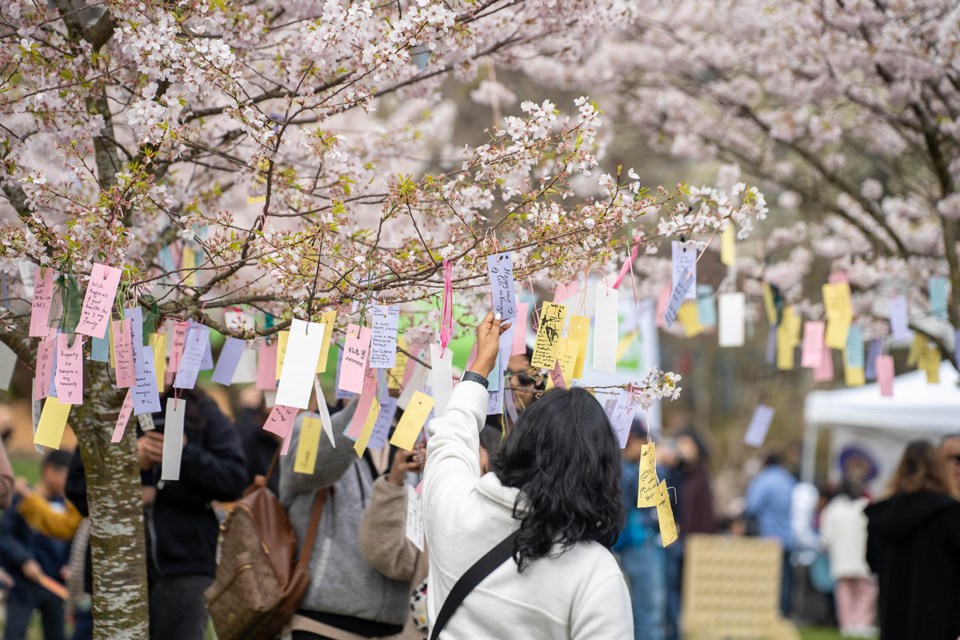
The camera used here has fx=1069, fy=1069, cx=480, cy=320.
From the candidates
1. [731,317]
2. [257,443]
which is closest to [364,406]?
[731,317]

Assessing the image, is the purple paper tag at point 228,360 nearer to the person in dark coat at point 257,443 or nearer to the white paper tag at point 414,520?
the white paper tag at point 414,520

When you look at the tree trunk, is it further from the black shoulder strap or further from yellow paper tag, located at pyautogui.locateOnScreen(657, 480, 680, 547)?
yellow paper tag, located at pyautogui.locateOnScreen(657, 480, 680, 547)

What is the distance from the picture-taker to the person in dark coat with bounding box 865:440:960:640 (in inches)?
198

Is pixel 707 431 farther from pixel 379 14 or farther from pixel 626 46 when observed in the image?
pixel 379 14

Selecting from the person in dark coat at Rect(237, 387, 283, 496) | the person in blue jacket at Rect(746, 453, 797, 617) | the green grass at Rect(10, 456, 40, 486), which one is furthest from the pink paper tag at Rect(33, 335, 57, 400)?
the green grass at Rect(10, 456, 40, 486)

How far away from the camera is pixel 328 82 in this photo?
11.7 ft

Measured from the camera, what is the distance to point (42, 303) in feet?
9.95

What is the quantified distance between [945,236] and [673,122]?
2323 mm

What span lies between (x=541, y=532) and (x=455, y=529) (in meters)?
0.21

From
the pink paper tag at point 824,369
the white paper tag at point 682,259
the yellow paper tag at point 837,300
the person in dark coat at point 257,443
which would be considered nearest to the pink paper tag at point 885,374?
the pink paper tag at point 824,369

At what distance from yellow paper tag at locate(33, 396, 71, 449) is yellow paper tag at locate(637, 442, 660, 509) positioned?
162cm

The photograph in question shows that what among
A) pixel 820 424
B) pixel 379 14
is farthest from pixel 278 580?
pixel 820 424

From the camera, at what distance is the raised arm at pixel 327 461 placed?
12.0 ft

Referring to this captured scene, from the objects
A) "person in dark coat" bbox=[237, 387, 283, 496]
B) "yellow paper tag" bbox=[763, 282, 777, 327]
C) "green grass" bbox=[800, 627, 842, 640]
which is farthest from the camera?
"green grass" bbox=[800, 627, 842, 640]
